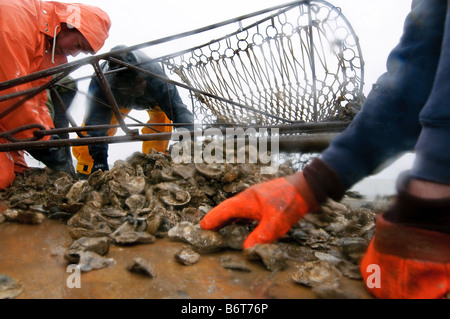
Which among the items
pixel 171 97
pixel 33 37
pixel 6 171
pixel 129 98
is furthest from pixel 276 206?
pixel 129 98

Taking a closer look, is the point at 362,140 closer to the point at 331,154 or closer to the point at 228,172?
the point at 331,154

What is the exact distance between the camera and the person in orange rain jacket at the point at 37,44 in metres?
2.19

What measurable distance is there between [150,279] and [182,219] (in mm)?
482

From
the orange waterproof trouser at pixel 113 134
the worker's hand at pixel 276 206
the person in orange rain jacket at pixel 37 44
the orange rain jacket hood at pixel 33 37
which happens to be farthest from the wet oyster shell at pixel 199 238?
the orange waterproof trouser at pixel 113 134

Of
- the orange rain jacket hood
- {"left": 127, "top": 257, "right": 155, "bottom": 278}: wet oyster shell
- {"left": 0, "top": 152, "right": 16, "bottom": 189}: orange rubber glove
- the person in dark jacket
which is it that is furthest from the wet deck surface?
the person in dark jacket

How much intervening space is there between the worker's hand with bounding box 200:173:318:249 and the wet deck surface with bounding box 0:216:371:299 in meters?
0.11

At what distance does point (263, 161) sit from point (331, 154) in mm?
841

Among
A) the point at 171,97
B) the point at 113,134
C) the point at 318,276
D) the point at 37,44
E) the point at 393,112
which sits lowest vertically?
the point at 318,276

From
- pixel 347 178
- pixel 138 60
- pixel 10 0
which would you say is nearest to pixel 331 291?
pixel 347 178

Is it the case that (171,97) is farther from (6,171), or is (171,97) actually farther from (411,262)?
(411,262)

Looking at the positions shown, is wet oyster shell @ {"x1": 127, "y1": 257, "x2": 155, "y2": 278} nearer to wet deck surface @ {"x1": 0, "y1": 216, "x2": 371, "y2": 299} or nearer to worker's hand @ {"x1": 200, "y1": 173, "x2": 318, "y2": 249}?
wet deck surface @ {"x1": 0, "y1": 216, "x2": 371, "y2": 299}

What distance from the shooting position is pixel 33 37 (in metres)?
2.40

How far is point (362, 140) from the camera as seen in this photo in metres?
0.97

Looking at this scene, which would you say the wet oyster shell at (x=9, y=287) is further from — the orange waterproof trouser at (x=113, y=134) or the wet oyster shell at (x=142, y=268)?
the orange waterproof trouser at (x=113, y=134)
